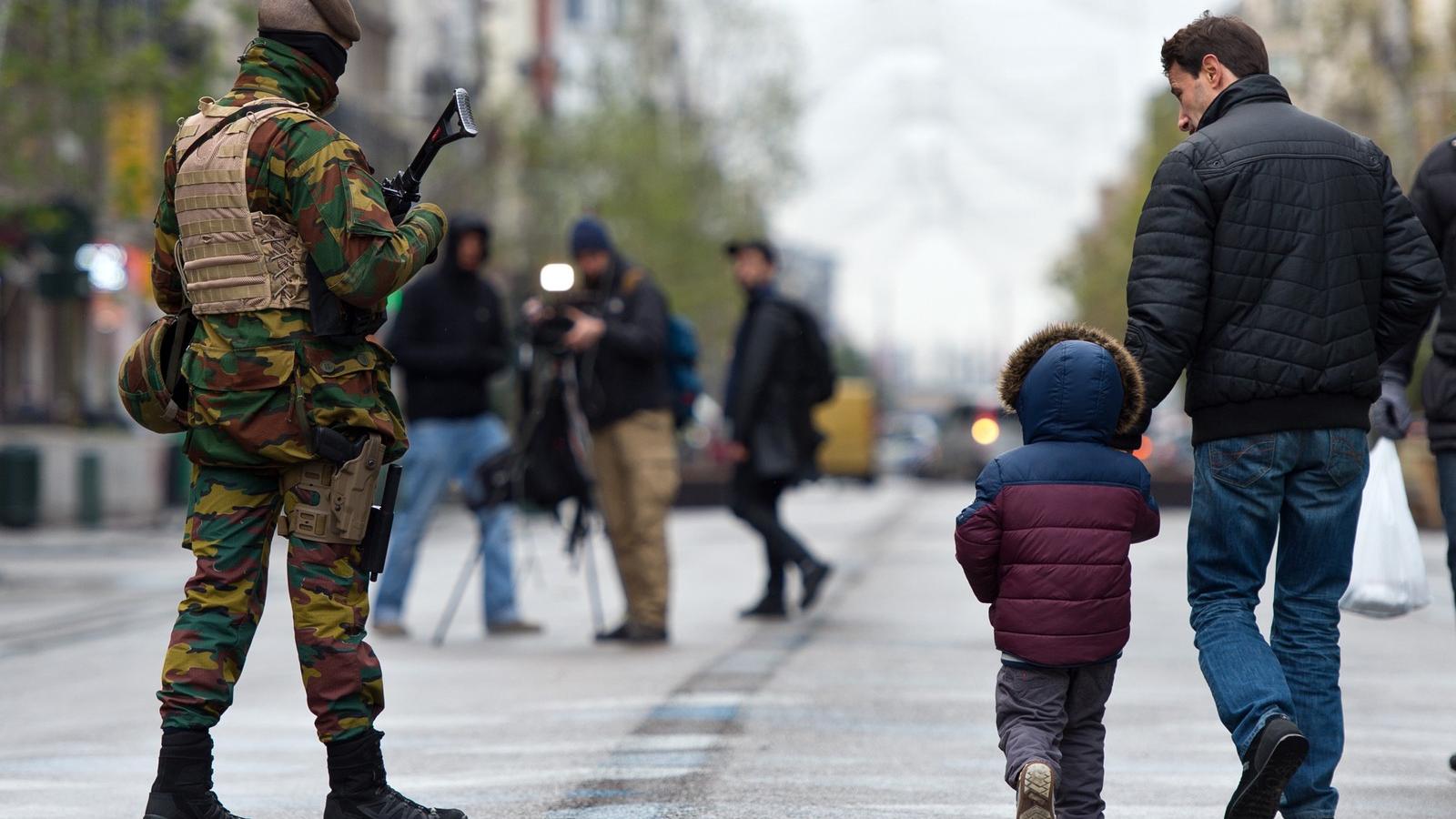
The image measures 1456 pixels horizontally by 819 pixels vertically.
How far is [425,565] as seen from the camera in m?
16.8

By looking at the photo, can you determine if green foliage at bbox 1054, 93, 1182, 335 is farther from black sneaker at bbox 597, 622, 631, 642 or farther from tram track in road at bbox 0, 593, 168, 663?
black sneaker at bbox 597, 622, 631, 642

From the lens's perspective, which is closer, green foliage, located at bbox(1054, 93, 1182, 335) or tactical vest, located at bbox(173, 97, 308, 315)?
tactical vest, located at bbox(173, 97, 308, 315)

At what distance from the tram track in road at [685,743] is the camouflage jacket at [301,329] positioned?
1255mm

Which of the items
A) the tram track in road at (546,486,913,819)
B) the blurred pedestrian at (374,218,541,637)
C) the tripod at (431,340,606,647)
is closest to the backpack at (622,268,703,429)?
the tripod at (431,340,606,647)

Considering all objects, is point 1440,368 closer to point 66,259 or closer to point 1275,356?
point 1275,356

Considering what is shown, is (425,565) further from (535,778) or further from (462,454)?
(535,778)

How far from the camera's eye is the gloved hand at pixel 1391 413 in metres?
6.34

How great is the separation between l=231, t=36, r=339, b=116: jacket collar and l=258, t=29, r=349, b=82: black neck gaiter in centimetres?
1

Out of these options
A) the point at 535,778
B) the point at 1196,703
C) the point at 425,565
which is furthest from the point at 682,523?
the point at 535,778

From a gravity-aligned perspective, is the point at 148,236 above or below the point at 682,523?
above

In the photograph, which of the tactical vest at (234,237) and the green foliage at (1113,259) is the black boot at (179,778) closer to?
the tactical vest at (234,237)

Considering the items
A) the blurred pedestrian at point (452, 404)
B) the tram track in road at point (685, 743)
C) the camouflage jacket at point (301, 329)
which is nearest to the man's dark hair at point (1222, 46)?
the camouflage jacket at point (301, 329)

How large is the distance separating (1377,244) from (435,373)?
6.23 meters

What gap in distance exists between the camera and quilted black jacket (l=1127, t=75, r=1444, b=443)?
5.27 meters
